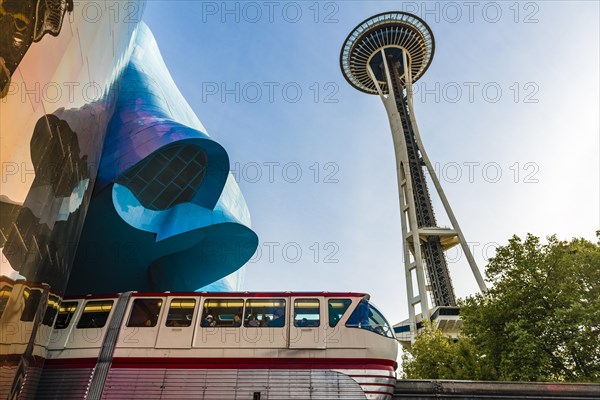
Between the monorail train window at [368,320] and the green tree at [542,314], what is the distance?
412 inches

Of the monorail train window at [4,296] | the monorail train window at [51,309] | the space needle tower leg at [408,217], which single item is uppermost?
the space needle tower leg at [408,217]

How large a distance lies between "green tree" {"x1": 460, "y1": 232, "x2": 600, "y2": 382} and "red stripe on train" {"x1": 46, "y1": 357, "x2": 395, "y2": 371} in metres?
11.8

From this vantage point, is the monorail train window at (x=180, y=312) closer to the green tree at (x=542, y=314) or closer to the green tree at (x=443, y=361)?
the green tree at (x=542, y=314)

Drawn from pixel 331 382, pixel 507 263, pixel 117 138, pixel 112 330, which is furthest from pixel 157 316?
pixel 117 138

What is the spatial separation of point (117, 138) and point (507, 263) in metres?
29.5

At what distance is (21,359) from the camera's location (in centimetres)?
626

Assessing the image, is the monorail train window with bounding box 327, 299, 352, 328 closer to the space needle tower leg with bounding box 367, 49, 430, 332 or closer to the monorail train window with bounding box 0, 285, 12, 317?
the monorail train window with bounding box 0, 285, 12, 317

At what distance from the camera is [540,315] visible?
19.8 metres

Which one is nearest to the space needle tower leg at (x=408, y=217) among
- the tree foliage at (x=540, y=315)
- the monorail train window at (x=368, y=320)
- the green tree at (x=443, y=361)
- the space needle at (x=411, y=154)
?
the space needle at (x=411, y=154)

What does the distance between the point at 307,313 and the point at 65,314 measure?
8.04 meters

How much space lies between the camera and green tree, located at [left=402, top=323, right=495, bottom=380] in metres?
23.2

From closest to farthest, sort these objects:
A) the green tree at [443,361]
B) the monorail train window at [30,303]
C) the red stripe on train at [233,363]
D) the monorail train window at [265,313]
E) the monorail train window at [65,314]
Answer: the monorail train window at [30,303] → the red stripe on train at [233,363] → the monorail train window at [265,313] → the monorail train window at [65,314] → the green tree at [443,361]

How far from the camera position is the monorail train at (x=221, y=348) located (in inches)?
440

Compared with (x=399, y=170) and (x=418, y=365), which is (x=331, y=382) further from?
(x=399, y=170)
